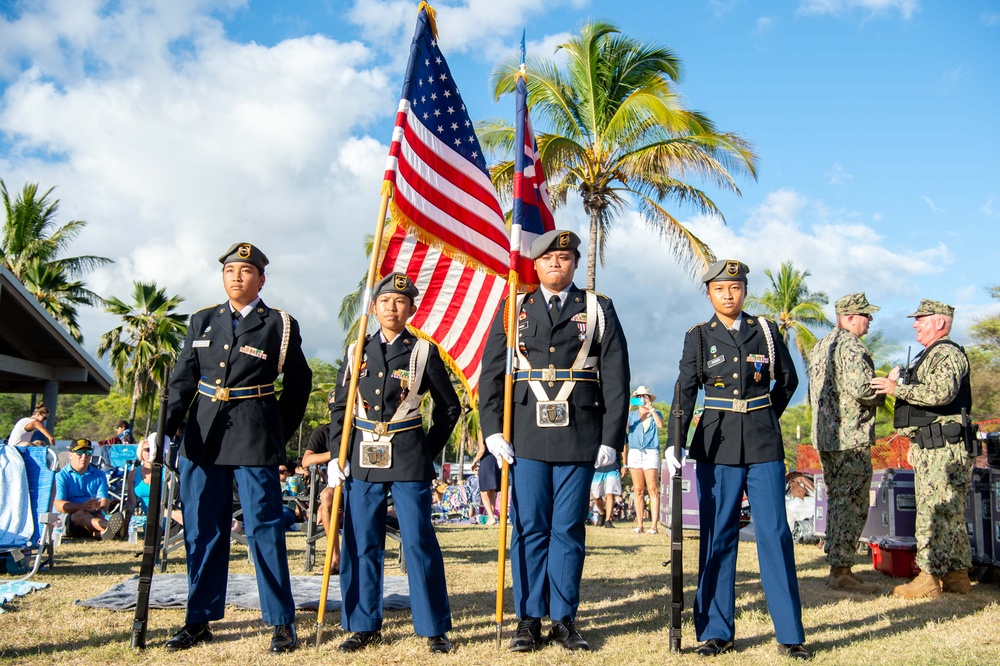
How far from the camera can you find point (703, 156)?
19.9 metres

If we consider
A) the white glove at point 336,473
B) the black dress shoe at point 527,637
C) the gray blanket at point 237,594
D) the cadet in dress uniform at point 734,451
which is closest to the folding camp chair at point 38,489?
the gray blanket at point 237,594

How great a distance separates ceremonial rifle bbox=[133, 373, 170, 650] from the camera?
5.05m

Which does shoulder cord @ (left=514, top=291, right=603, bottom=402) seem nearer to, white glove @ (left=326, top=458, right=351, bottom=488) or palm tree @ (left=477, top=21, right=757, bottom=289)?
white glove @ (left=326, top=458, right=351, bottom=488)

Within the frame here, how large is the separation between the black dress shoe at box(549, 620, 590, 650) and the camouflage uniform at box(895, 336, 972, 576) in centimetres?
369

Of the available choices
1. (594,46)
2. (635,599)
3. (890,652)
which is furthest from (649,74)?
(890,652)

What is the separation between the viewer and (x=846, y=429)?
7.62m

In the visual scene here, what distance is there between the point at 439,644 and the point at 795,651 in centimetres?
205

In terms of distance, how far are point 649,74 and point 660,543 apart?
13701 millimetres

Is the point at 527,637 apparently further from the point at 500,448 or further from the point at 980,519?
the point at 980,519

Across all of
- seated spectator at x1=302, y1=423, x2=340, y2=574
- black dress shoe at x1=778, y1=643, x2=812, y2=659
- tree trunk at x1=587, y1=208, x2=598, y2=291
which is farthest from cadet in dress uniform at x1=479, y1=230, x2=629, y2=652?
tree trunk at x1=587, y1=208, x2=598, y2=291

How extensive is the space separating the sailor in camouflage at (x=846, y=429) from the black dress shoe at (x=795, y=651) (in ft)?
9.35

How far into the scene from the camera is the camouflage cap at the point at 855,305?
7887 millimetres

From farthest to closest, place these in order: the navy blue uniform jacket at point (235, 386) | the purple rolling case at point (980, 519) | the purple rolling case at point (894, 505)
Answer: the purple rolling case at point (894, 505) → the purple rolling case at point (980, 519) → the navy blue uniform jacket at point (235, 386)

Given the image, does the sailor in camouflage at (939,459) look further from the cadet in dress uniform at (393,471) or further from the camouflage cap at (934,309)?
the cadet in dress uniform at (393,471)
